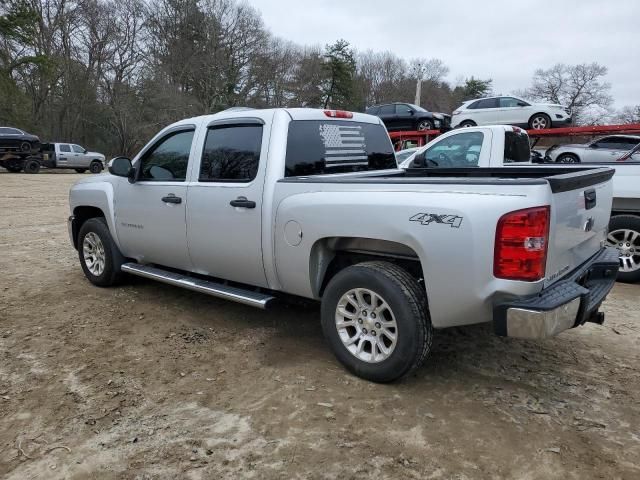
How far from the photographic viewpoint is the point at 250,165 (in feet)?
13.3

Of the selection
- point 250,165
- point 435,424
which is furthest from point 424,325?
point 250,165

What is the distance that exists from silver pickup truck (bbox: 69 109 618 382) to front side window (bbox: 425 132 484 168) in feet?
10.3

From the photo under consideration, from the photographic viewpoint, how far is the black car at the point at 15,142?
25656 millimetres

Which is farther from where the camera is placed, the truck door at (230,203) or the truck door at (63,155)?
the truck door at (63,155)

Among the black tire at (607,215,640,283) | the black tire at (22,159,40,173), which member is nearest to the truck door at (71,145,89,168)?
the black tire at (22,159,40,173)

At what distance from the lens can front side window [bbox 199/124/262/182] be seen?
405cm

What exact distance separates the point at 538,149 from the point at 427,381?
45.3ft

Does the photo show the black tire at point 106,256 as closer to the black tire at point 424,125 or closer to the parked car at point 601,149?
the parked car at point 601,149

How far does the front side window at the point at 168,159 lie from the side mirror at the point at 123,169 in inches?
3.2

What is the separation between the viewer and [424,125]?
1819 centimetres

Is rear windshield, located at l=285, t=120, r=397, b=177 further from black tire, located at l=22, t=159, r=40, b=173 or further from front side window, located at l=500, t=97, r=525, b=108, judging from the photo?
black tire, located at l=22, t=159, r=40, b=173

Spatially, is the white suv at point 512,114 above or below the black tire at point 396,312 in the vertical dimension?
above

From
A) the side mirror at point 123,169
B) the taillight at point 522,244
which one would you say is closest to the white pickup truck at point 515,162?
the taillight at point 522,244

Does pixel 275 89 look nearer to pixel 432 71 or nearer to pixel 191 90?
pixel 191 90
